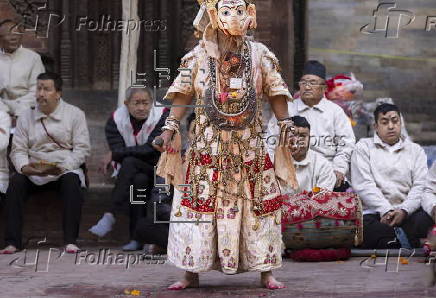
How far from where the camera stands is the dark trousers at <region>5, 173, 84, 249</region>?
422 inches

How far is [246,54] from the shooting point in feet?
27.6

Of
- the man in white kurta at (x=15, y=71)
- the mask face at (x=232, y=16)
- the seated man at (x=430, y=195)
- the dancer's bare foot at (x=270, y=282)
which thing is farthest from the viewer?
the man in white kurta at (x=15, y=71)

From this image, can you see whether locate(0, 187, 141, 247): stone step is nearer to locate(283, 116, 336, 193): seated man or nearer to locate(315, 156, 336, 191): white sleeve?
locate(283, 116, 336, 193): seated man

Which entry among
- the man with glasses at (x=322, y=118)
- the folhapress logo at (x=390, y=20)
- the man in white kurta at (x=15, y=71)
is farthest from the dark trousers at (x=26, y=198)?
the folhapress logo at (x=390, y=20)

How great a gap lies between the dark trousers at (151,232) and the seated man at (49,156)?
23.1 inches

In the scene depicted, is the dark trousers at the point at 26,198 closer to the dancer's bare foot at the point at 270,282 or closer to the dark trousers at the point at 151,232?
the dark trousers at the point at 151,232

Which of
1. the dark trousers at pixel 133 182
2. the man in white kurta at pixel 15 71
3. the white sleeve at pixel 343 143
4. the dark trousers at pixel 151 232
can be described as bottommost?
the dark trousers at pixel 151 232

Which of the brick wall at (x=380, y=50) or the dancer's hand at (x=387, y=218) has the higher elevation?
the brick wall at (x=380, y=50)

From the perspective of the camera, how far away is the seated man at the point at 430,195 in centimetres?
993

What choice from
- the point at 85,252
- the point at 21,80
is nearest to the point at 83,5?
the point at 21,80

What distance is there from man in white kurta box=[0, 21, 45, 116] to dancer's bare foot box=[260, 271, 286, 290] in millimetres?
4026

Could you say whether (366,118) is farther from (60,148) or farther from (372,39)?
(60,148)

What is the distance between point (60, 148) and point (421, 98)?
4650 mm

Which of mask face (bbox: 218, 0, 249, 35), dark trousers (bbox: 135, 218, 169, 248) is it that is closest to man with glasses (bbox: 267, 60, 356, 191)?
dark trousers (bbox: 135, 218, 169, 248)
